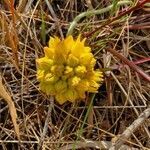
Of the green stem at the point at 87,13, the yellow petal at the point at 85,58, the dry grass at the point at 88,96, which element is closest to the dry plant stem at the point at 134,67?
the dry grass at the point at 88,96

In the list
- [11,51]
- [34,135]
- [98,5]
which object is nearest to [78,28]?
[98,5]

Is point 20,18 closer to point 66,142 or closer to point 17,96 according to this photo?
point 17,96

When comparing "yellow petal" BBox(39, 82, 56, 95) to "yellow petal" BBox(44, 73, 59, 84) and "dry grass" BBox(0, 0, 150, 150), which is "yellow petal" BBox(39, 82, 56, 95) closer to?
"yellow petal" BBox(44, 73, 59, 84)

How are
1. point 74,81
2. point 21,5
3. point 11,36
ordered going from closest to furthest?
1. point 74,81
2. point 11,36
3. point 21,5

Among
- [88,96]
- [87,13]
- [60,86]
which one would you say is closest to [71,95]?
[60,86]

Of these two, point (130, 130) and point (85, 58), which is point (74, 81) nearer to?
point (85, 58)

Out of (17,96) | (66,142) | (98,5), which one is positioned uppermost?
(98,5)

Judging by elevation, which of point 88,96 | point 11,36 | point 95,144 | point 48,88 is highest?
point 11,36
